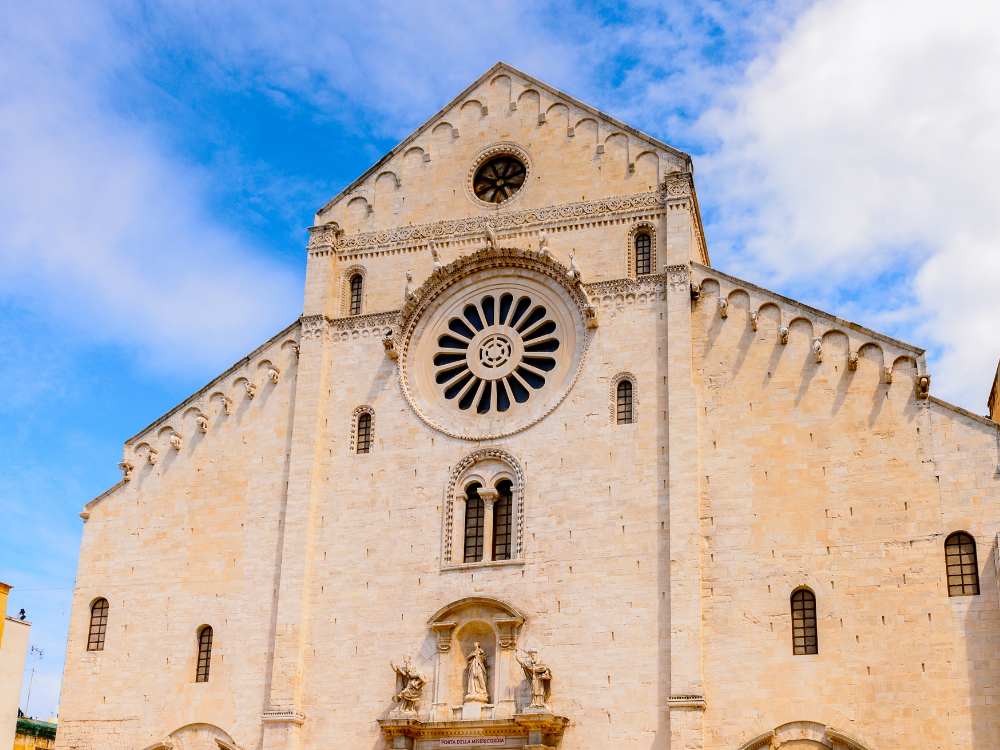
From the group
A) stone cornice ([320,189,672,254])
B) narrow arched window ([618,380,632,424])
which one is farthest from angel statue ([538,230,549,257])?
narrow arched window ([618,380,632,424])

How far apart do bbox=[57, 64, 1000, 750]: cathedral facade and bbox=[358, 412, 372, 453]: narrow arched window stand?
0.20 feet

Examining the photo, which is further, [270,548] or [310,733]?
[270,548]

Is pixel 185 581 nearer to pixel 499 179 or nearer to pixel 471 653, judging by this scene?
pixel 471 653

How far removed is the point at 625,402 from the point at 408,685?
783 cm

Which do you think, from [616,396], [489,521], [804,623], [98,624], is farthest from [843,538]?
[98,624]

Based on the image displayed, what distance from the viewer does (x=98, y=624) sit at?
29.8 m

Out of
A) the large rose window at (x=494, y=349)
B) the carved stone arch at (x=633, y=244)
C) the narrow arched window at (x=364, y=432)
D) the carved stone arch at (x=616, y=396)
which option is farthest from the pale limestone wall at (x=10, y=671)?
the carved stone arch at (x=633, y=244)

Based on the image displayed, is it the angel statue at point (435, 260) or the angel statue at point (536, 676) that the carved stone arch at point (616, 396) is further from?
the angel statue at point (536, 676)

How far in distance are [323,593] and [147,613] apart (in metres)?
4.54

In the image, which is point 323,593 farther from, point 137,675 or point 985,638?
point 985,638

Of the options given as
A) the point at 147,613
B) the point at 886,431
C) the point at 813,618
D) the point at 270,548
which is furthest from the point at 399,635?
the point at 886,431

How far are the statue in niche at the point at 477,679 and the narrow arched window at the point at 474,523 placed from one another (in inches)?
86.6

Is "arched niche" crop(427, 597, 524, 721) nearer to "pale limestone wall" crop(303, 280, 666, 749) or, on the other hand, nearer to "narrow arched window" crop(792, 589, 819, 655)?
"pale limestone wall" crop(303, 280, 666, 749)

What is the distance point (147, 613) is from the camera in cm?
2938
